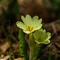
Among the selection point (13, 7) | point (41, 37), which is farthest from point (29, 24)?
point (13, 7)

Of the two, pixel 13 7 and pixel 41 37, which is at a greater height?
pixel 13 7

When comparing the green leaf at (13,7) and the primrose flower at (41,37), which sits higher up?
the green leaf at (13,7)

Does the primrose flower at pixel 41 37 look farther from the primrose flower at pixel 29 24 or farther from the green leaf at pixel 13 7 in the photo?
the green leaf at pixel 13 7

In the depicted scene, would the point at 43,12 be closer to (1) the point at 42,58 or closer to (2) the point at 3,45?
(2) the point at 3,45

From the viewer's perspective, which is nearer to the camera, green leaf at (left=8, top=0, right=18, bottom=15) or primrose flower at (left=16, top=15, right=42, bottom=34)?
primrose flower at (left=16, top=15, right=42, bottom=34)

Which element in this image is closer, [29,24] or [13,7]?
[29,24]

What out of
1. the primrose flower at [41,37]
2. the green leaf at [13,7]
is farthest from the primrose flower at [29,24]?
the green leaf at [13,7]

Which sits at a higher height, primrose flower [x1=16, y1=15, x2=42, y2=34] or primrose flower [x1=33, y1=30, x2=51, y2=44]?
primrose flower [x1=16, y1=15, x2=42, y2=34]

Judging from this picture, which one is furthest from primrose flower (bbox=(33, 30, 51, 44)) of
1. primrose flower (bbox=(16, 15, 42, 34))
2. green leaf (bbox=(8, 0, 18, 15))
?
green leaf (bbox=(8, 0, 18, 15))

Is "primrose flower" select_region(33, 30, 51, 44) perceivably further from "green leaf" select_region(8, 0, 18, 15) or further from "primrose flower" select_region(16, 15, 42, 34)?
"green leaf" select_region(8, 0, 18, 15)

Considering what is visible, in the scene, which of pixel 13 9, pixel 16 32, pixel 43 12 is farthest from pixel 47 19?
pixel 16 32

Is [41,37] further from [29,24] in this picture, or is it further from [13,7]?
[13,7]

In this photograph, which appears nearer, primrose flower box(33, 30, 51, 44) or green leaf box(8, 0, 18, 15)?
primrose flower box(33, 30, 51, 44)
